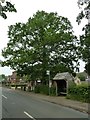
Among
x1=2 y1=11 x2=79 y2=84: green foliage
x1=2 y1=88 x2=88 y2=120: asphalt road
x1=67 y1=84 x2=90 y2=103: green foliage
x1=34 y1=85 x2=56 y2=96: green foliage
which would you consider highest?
x1=2 y1=11 x2=79 y2=84: green foliage

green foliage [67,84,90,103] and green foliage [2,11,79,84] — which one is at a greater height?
green foliage [2,11,79,84]

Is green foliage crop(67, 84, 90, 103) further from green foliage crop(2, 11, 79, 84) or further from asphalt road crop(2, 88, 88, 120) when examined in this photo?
green foliage crop(2, 11, 79, 84)

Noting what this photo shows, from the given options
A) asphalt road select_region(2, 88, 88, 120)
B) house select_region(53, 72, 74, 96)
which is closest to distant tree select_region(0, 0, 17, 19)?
asphalt road select_region(2, 88, 88, 120)

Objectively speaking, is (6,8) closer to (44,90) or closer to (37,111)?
(37,111)

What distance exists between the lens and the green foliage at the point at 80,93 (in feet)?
110

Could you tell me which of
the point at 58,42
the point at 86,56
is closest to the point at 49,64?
the point at 58,42

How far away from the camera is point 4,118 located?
19.1m

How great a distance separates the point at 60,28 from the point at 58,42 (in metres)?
3.97

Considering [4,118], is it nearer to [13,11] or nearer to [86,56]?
[13,11]

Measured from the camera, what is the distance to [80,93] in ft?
117

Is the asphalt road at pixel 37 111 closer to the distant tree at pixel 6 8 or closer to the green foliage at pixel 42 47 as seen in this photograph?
the distant tree at pixel 6 8

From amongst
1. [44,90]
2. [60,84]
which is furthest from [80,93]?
[44,90]

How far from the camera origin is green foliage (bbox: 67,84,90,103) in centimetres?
3342

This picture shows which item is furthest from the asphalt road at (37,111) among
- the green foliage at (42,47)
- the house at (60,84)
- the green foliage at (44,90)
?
the green foliage at (42,47)
